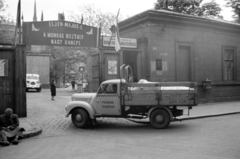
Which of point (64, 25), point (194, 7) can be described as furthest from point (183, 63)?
point (194, 7)

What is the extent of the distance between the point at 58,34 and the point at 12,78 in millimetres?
2823

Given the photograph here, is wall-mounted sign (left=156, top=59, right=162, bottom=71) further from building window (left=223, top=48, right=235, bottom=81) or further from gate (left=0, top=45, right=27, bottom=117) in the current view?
gate (left=0, top=45, right=27, bottom=117)

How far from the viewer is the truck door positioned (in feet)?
30.9

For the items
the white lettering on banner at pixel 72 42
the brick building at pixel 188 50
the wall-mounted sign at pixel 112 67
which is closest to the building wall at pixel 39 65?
the brick building at pixel 188 50

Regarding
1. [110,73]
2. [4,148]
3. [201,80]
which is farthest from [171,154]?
[201,80]

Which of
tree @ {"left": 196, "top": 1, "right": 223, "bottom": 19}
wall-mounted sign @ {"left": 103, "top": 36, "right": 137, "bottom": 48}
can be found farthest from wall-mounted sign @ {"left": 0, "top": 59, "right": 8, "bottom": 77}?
tree @ {"left": 196, "top": 1, "right": 223, "bottom": 19}

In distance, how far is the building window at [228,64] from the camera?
18.1 metres

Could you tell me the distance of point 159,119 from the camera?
30.3ft

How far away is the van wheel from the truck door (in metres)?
0.50

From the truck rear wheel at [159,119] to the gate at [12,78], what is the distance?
5939mm

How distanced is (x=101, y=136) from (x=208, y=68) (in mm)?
11465

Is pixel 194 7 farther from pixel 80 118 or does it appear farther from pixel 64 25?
pixel 80 118

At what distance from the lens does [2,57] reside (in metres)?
11.0

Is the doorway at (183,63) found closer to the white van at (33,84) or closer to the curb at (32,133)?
the curb at (32,133)
